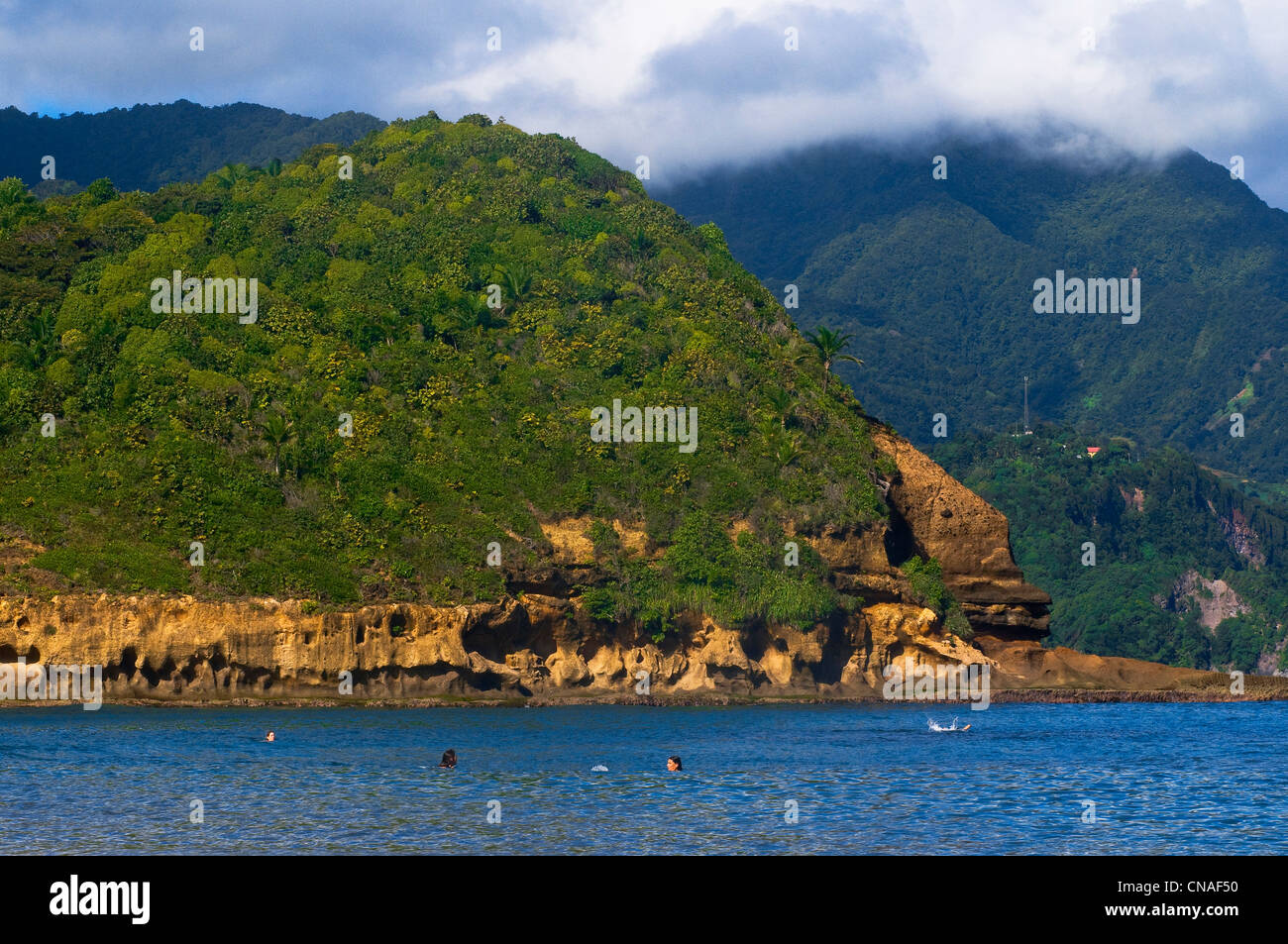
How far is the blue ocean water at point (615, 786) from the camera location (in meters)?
26.7

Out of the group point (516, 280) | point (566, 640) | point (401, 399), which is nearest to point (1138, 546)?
point (516, 280)

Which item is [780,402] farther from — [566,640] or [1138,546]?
[1138,546]

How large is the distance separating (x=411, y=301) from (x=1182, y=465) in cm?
10909

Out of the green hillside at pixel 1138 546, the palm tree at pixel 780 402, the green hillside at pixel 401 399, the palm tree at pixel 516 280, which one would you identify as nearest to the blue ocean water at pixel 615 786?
the green hillside at pixel 401 399

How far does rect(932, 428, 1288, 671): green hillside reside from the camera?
131875mm

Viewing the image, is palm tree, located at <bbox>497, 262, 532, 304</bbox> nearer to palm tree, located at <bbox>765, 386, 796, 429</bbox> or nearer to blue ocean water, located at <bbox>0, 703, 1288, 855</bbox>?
palm tree, located at <bbox>765, 386, 796, 429</bbox>

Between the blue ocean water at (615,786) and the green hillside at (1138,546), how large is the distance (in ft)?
260

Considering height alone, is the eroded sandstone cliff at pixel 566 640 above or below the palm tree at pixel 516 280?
below

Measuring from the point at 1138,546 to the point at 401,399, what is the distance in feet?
335

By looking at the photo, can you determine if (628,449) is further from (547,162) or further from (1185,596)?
(1185,596)

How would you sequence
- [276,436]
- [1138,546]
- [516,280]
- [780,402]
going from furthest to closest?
[1138,546]
[516,280]
[780,402]
[276,436]

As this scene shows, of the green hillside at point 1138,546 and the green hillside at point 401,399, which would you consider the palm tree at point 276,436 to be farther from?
the green hillside at point 1138,546

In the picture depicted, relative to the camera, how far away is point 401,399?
246ft
